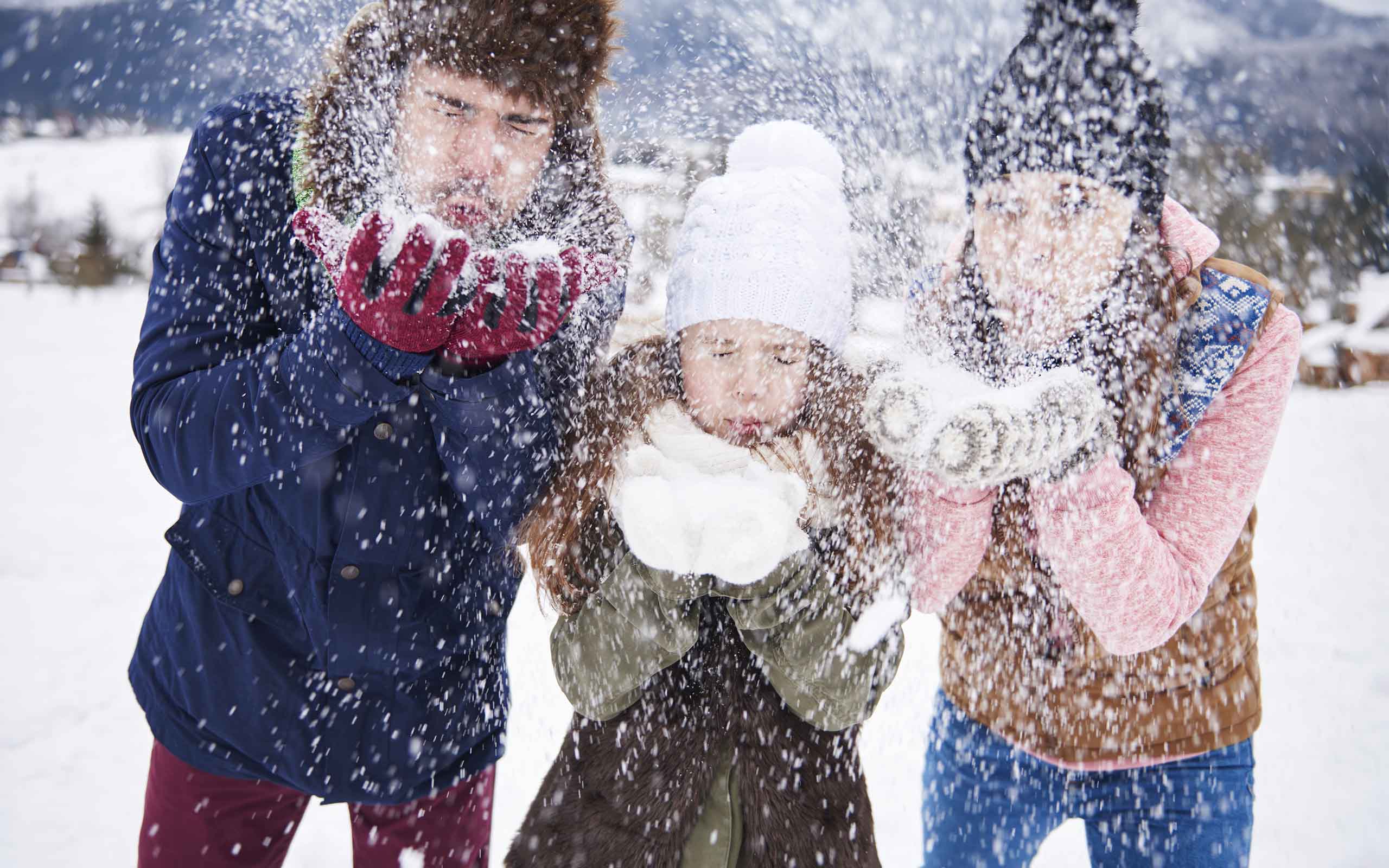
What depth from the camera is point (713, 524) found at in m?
1.37

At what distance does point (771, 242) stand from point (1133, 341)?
2.30ft

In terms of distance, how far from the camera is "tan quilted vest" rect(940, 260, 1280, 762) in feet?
5.33

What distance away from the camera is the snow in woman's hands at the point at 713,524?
1364mm

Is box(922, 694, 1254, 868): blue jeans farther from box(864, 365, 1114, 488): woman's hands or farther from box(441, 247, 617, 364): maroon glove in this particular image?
box(441, 247, 617, 364): maroon glove

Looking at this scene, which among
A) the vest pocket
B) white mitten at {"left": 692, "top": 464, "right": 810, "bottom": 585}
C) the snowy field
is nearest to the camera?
white mitten at {"left": 692, "top": 464, "right": 810, "bottom": 585}

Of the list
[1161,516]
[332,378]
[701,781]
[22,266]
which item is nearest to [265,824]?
[701,781]

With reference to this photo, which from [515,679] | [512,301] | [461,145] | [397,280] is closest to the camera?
[397,280]

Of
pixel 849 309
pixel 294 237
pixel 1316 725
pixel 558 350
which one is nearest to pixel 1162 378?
pixel 849 309

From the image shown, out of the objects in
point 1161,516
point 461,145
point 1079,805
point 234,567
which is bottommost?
point 1079,805

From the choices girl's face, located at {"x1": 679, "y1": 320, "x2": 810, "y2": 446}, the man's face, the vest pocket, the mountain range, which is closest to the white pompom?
the mountain range

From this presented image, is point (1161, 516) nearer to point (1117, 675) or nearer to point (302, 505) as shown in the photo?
point (1117, 675)

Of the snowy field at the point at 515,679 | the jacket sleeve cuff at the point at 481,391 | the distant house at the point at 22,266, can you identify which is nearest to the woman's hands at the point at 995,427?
the jacket sleeve cuff at the point at 481,391

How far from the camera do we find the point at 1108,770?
1.69m

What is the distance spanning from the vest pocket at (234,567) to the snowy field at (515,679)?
1.73 metres
